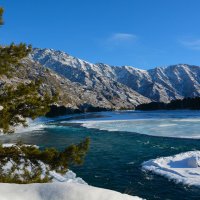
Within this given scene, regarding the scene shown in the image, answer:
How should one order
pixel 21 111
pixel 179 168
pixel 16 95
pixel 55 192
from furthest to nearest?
pixel 179 168
pixel 21 111
pixel 16 95
pixel 55 192

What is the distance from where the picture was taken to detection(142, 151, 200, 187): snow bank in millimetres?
30913

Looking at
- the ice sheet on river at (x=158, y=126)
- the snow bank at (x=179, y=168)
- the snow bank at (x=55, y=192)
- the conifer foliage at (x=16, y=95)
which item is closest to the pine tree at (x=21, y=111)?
the conifer foliage at (x=16, y=95)

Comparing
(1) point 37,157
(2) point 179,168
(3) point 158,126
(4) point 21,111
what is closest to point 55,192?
(1) point 37,157

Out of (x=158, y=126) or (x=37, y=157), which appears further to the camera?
(x=158, y=126)

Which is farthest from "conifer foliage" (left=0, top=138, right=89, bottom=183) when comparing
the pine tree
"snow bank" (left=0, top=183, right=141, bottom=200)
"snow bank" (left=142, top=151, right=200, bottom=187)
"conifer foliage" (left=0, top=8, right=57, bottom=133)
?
"snow bank" (left=142, top=151, right=200, bottom=187)

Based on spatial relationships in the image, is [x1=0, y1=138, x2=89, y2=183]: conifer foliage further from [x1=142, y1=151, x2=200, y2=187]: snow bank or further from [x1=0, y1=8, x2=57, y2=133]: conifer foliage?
[x1=142, y1=151, x2=200, y2=187]: snow bank

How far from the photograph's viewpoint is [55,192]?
380 inches

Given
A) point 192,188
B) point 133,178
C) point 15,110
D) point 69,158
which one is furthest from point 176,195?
point 15,110

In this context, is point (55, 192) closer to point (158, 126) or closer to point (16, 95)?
point (16, 95)

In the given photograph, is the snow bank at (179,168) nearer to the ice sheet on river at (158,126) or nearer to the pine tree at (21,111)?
the pine tree at (21,111)

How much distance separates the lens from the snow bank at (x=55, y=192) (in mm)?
9516

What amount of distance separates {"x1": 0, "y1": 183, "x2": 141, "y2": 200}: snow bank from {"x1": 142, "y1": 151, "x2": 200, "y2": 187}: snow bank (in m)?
20.9

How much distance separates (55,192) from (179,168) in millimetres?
27628

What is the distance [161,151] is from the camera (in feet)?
157
